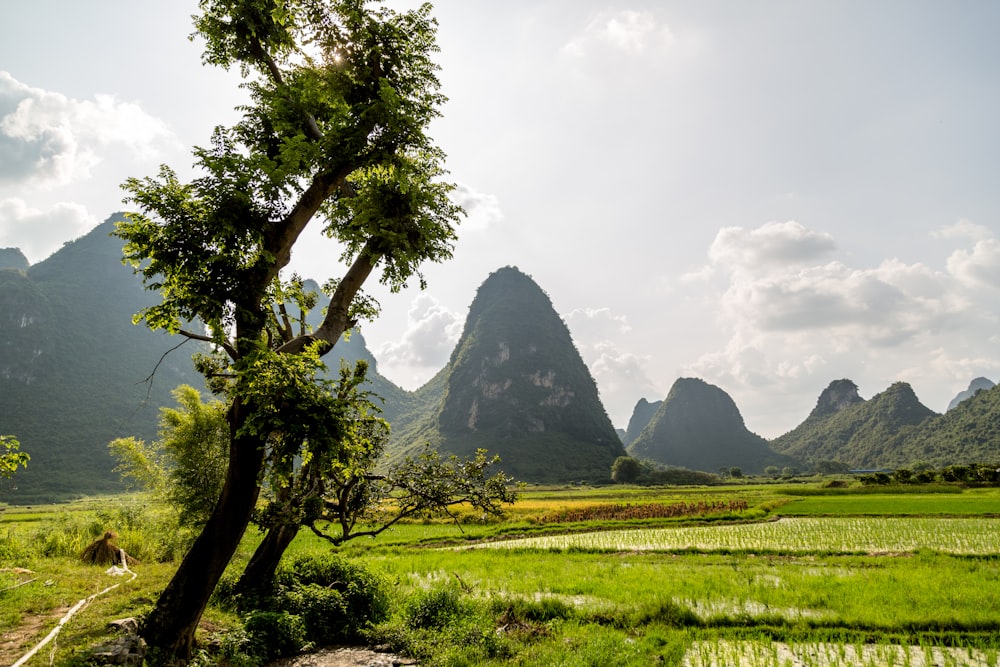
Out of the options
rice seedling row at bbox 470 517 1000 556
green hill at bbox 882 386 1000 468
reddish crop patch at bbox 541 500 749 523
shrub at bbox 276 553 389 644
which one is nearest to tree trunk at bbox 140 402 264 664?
shrub at bbox 276 553 389 644

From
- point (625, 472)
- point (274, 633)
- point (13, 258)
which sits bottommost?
point (625, 472)

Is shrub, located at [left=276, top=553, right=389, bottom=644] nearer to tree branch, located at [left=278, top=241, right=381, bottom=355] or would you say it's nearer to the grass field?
the grass field

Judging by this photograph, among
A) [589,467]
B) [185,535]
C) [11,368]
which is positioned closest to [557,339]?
[589,467]

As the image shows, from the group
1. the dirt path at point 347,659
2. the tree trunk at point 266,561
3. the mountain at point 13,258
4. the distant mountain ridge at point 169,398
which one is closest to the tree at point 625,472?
the distant mountain ridge at point 169,398

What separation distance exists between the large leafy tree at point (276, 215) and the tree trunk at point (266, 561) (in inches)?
147

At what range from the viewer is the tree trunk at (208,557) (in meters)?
7.04

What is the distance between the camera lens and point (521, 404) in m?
168

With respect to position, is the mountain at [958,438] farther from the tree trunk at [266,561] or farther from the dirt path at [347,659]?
the tree trunk at [266,561]

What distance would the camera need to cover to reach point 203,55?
905 cm

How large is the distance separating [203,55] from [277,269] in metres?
5.04

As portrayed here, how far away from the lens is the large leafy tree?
645 centimetres

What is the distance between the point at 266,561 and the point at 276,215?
8941mm

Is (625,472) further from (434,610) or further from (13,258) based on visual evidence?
(13,258)

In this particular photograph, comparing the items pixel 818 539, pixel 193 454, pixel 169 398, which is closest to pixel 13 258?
pixel 169 398
